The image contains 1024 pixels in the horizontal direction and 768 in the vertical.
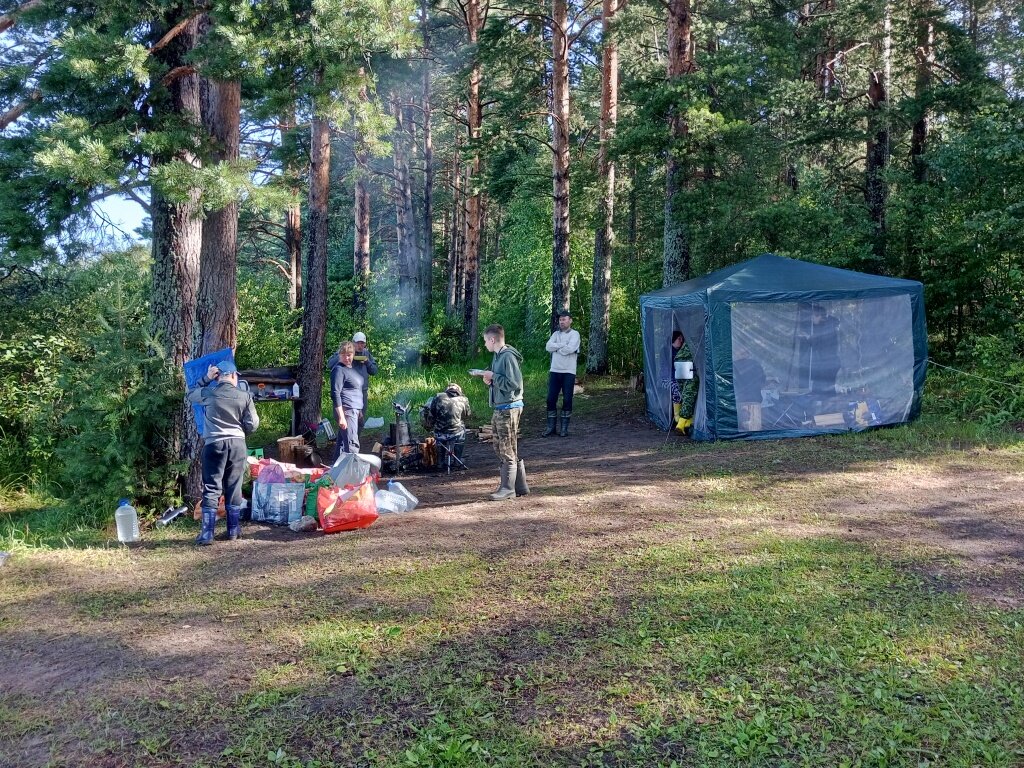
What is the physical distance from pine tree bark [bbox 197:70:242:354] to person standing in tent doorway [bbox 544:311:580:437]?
4374mm

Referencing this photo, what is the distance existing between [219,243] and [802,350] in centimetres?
718

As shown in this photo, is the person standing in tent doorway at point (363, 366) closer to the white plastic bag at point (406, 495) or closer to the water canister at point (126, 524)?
the white plastic bag at point (406, 495)

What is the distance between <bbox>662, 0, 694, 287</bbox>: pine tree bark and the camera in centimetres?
1207

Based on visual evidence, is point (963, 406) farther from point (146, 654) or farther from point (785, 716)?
point (146, 654)

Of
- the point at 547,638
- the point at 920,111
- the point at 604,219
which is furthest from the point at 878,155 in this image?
the point at 547,638

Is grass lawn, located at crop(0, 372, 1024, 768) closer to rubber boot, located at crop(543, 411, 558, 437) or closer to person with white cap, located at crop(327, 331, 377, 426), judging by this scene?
person with white cap, located at crop(327, 331, 377, 426)

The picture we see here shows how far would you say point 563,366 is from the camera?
10.4 m

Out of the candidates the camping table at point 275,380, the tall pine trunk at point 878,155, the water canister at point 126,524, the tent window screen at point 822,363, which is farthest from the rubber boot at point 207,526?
the tall pine trunk at point 878,155

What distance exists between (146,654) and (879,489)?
633 cm

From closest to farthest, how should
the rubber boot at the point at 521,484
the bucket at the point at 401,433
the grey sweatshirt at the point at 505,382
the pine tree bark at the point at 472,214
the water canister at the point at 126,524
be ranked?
the water canister at the point at 126,524 < the grey sweatshirt at the point at 505,382 < the rubber boot at the point at 521,484 < the bucket at the point at 401,433 < the pine tree bark at the point at 472,214

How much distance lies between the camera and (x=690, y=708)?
10.9 feet

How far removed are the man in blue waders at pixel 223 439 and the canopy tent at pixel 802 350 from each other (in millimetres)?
5826

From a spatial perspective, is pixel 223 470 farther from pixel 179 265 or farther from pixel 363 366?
pixel 363 366

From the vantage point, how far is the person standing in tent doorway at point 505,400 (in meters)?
6.87
